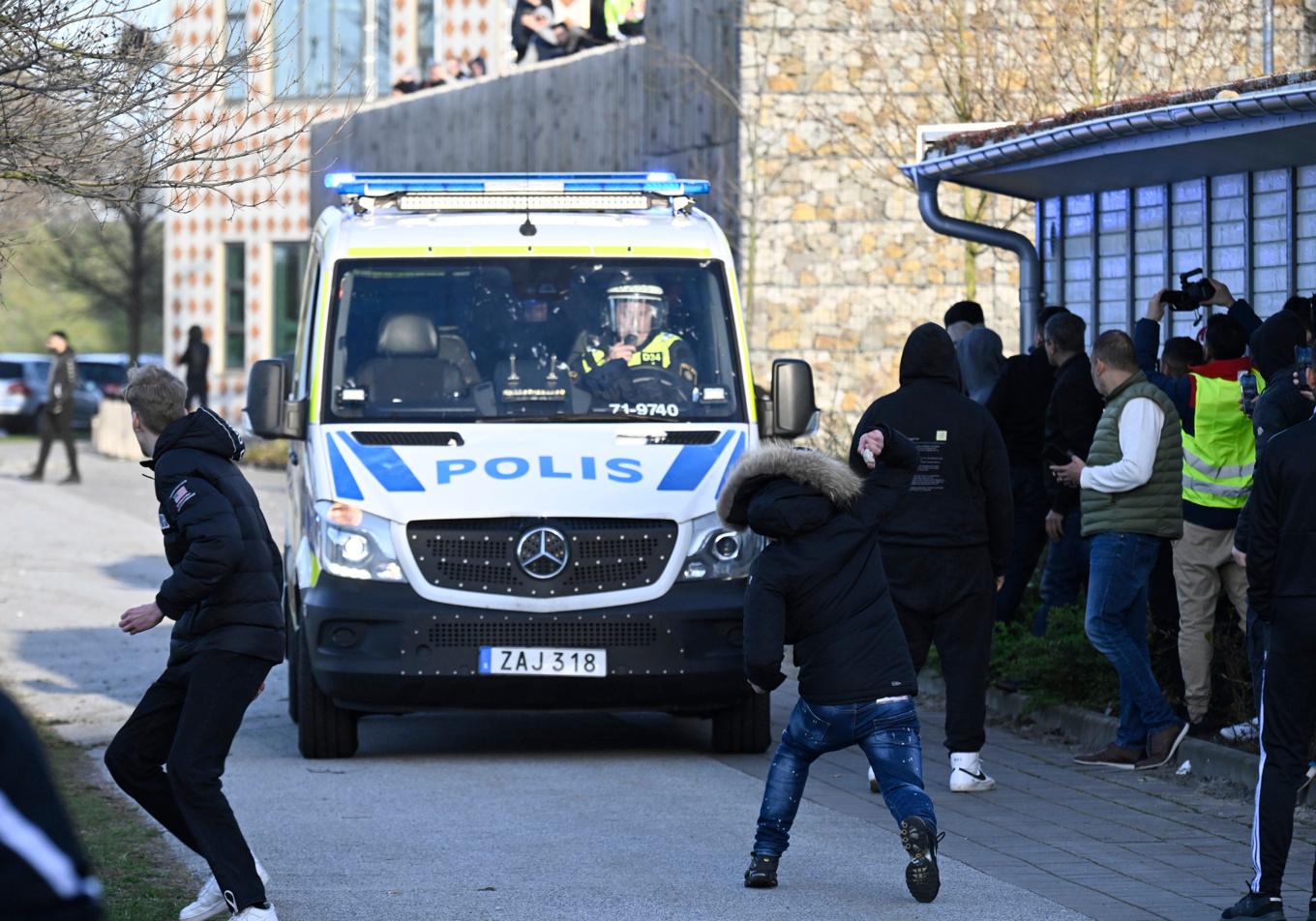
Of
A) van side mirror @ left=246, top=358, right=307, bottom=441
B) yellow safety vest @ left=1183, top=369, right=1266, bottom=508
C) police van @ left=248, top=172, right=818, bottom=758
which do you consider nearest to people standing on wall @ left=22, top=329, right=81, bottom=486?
police van @ left=248, top=172, right=818, bottom=758

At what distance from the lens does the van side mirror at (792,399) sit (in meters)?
10.1

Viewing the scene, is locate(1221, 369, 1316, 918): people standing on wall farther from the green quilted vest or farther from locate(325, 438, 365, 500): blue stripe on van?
locate(325, 438, 365, 500): blue stripe on van

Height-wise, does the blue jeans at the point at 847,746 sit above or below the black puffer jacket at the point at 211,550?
below

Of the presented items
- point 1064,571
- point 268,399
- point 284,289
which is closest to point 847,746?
point 268,399

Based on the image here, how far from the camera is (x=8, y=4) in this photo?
757 cm

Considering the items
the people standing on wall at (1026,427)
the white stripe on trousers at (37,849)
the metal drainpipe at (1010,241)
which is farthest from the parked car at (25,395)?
the white stripe on trousers at (37,849)

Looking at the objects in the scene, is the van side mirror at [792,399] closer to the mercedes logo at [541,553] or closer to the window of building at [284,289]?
the mercedes logo at [541,553]

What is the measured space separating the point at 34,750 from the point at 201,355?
34071 millimetres

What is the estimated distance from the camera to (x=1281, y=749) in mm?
6414

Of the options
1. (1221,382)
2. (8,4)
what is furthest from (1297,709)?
(8,4)

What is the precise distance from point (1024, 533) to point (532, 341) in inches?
120

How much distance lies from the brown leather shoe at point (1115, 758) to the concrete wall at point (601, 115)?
10.9m

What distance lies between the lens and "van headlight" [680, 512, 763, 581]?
9.72 metres

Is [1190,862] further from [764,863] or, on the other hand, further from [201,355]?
[201,355]
